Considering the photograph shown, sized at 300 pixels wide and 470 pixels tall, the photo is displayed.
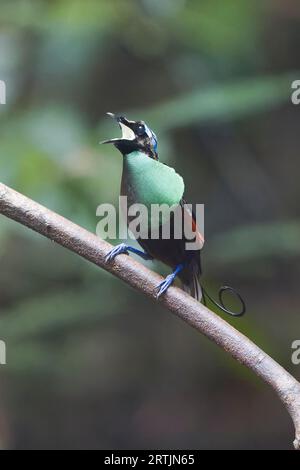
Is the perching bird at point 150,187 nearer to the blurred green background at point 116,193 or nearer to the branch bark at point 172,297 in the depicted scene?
the branch bark at point 172,297

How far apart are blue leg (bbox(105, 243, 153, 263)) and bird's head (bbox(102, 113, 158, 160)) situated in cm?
7

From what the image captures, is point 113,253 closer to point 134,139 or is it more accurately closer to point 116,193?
point 134,139

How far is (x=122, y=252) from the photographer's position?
0.54 metres

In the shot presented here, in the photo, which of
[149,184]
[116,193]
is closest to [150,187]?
[149,184]

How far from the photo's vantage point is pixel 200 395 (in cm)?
165

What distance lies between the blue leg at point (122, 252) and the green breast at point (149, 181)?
1.8 inches

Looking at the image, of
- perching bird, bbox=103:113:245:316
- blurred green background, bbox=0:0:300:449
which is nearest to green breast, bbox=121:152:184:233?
perching bird, bbox=103:113:245:316

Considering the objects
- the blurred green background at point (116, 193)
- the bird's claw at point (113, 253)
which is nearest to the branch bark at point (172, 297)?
the bird's claw at point (113, 253)

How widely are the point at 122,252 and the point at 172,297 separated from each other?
0.05 m

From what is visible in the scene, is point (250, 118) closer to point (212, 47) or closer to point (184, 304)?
point (212, 47)

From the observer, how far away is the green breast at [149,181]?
0.49 meters

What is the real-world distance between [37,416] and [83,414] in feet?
0.34
